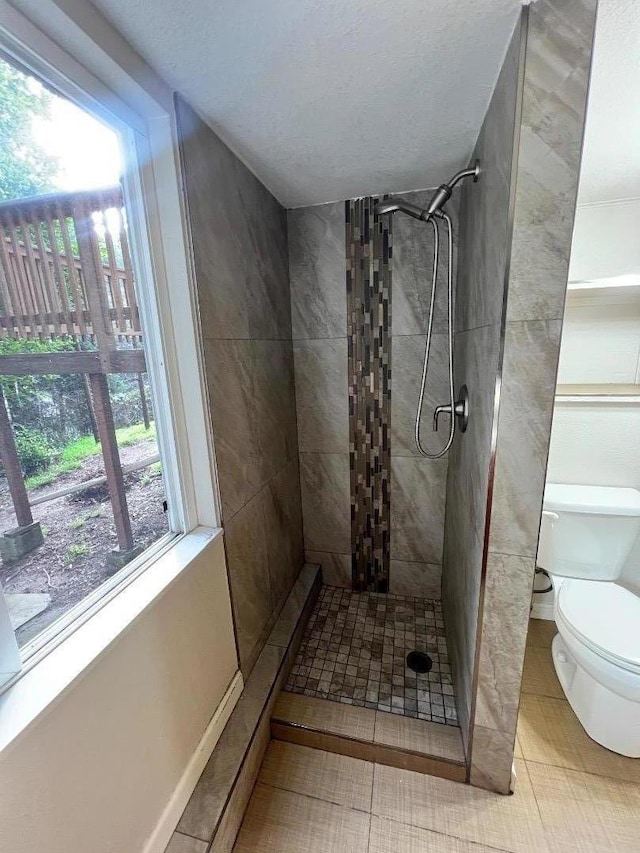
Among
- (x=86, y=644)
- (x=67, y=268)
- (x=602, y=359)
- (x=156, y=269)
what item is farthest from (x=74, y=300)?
(x=602, y=359)

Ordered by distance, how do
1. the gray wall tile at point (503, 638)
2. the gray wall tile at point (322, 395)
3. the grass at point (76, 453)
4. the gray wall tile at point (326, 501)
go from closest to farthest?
1. the grass at point (76, 453)
2. the gray wall tile at point (503, 638)
3. the gray wall tile at point (322, 395)
4. the gray wall tile at point (326, 501)

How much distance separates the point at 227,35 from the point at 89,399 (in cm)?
90

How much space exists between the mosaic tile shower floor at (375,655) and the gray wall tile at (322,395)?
90 centimetres

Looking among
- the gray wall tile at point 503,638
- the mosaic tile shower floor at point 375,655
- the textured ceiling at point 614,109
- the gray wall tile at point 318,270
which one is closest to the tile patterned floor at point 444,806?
the mosaic tile shower floor at point 375,655

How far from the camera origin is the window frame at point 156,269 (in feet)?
2.54

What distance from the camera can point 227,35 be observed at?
0.82m

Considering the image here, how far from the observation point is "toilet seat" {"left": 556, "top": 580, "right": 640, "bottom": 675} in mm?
1244

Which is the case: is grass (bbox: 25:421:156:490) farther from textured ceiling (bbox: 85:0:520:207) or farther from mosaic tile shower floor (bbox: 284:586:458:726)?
mosaic tile shower floor (bbox: 284:586:458:726)

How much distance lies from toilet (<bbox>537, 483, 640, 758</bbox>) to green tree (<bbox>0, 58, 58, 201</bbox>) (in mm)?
2067

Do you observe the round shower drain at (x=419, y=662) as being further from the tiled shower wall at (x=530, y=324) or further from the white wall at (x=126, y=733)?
the white wall at (x=126, y=733)

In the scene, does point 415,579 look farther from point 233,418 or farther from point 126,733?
point 126,733

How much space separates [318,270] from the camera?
1804 millimetres

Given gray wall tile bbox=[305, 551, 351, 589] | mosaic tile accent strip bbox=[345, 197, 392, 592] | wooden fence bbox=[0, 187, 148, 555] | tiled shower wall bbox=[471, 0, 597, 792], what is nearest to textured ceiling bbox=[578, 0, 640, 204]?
tiled shower wall bbox=[471, 0, 597, 792]

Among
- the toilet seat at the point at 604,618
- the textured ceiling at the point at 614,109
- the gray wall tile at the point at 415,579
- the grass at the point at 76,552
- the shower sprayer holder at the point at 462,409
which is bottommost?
the gray wall tile at the point at 415,579
